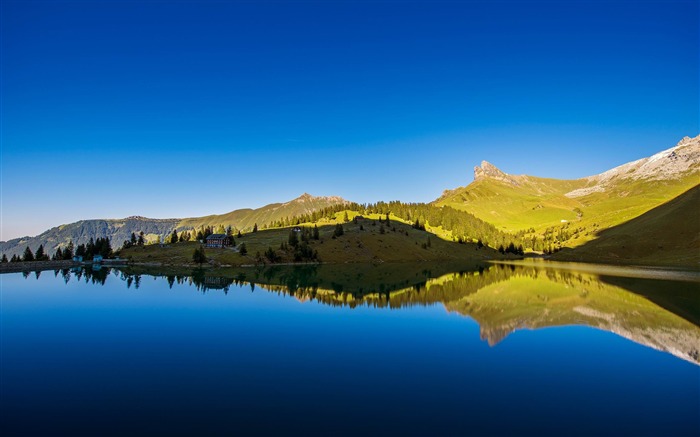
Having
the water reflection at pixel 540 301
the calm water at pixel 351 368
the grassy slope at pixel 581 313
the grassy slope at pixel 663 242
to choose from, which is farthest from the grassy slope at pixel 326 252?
the grassy slope at pixel 581 313

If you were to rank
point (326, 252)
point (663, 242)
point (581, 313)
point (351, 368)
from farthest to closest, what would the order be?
point (326, 252)
point (663, 242)
point (581, 313)
point (351, 368)

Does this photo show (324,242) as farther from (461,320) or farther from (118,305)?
(461,320)

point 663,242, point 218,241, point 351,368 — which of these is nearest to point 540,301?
point 351,368

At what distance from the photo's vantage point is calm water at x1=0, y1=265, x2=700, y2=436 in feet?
65.3

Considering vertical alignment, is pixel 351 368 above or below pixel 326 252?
below

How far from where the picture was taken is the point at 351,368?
1150 inches

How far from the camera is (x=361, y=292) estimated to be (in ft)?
264

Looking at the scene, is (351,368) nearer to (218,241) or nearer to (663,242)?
(218,241)

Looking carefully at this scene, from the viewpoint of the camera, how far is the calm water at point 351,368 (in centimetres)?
1991

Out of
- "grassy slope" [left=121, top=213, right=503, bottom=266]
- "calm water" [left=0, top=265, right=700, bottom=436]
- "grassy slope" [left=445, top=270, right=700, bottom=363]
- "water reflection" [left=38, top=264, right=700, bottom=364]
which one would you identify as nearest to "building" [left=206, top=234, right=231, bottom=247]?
"grassy slope" [left=121, top=213, right=503, bottom=266]

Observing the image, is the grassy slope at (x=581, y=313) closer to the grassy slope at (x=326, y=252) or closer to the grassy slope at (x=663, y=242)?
the grassy slope at (x=326, y=252)

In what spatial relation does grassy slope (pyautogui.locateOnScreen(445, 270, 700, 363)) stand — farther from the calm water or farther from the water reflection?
the calm water

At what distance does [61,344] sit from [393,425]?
3540 centimetres

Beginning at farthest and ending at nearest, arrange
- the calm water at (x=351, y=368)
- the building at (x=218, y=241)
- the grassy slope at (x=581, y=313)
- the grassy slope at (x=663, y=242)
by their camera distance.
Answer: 1. the building at (x=218, y=241)
2. the grassy slope at (x=663, y=242)
3. the grassy slope at (x=581, y=313)
4. the calm water at (x=351, y=368)
